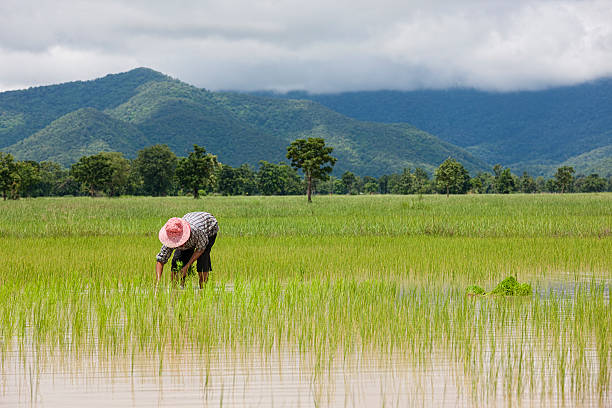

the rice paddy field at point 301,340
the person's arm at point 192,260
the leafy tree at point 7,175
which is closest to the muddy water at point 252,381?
the rice paddy field at point 301,340

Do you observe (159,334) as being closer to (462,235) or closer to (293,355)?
(293,355)

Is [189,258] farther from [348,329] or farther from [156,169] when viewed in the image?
[156,169]

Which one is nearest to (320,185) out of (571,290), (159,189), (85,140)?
(159,189)

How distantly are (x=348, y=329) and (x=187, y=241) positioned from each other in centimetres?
283

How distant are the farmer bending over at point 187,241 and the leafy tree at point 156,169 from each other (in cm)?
9536

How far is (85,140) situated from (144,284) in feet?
585

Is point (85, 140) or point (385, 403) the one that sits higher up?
point (85, 140)

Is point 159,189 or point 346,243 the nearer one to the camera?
point 346,243

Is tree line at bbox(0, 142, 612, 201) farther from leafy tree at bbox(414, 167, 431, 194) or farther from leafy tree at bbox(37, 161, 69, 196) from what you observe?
leafy tree at bbox(414, 167, 431, 194)

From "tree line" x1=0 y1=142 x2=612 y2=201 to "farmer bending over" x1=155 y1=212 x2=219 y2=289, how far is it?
39871 mm

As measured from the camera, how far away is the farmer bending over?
26.0 feet

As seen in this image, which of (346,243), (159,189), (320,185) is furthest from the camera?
(320,185)

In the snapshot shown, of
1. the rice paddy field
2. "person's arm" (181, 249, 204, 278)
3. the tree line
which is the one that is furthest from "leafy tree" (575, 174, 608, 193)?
"person's arm" (181, 249, 204, 278)

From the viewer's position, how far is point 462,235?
19125 mm
